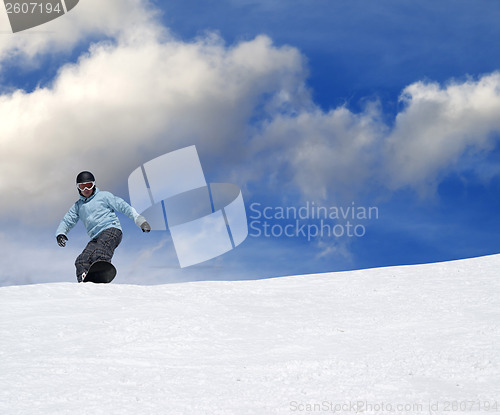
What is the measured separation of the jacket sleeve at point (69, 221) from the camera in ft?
27.9

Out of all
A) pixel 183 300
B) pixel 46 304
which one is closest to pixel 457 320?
pixel 183 300

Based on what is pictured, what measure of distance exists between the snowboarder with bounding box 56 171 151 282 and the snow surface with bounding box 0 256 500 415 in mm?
1391

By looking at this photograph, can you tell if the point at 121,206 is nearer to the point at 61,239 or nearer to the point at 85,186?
the point at 85,186

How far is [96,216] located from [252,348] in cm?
440

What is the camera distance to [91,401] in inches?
138

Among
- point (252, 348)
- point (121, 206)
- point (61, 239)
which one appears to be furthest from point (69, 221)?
point (252, 348)

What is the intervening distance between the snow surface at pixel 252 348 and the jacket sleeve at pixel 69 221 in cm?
185

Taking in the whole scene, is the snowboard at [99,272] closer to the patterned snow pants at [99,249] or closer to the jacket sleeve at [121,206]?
the patterned snow pants at [99,249]

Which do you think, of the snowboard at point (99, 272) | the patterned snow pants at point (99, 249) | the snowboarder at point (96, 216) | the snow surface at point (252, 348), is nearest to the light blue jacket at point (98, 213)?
the snowboarder at point (96, 216)

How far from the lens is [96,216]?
8.36 metres

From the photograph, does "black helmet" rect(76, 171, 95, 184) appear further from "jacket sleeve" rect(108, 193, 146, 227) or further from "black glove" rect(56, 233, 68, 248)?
"black glove" rect(56, 233, 68, 248)

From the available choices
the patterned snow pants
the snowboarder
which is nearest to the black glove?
the snowboarder

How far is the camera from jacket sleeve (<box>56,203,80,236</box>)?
8.50 meters

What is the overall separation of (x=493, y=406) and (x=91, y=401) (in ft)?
8.13
